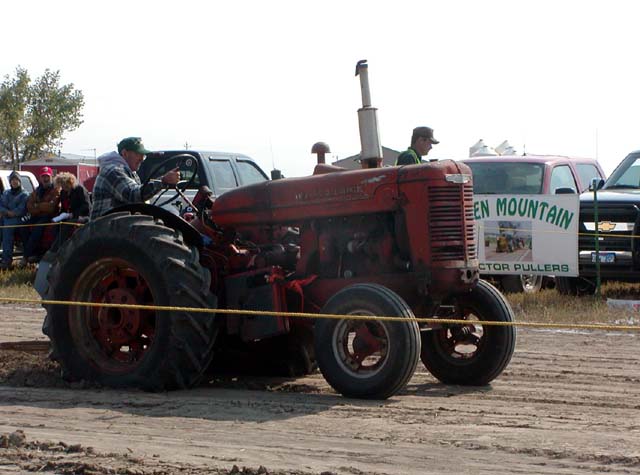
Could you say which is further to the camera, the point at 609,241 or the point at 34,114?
the point at 34,114

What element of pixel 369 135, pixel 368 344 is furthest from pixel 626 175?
pixel 368 344

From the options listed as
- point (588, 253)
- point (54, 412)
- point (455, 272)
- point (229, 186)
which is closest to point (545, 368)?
point (455, 272)

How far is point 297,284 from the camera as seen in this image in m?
8.30

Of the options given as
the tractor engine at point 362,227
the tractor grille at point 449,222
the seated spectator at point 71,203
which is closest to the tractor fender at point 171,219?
the tractor engine at point 362,227

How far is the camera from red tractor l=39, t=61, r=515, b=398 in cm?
782

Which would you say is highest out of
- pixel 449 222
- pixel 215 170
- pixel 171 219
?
pixel 215 170

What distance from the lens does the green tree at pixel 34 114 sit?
4612 centimetres

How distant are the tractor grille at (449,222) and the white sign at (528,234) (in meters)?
6.36

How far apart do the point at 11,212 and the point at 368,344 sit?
1207 cm

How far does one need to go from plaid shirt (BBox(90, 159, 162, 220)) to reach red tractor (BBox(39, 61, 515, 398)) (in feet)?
0.44

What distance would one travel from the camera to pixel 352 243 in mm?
8203

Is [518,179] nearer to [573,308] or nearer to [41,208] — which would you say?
[573,308]

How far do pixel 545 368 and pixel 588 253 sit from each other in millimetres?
5236

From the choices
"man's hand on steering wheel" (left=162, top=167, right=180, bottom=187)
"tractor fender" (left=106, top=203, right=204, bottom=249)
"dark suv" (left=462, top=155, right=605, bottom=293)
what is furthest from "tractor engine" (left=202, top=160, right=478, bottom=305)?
"dark suv" (left=462, top=155, right=605, bottom=293)
